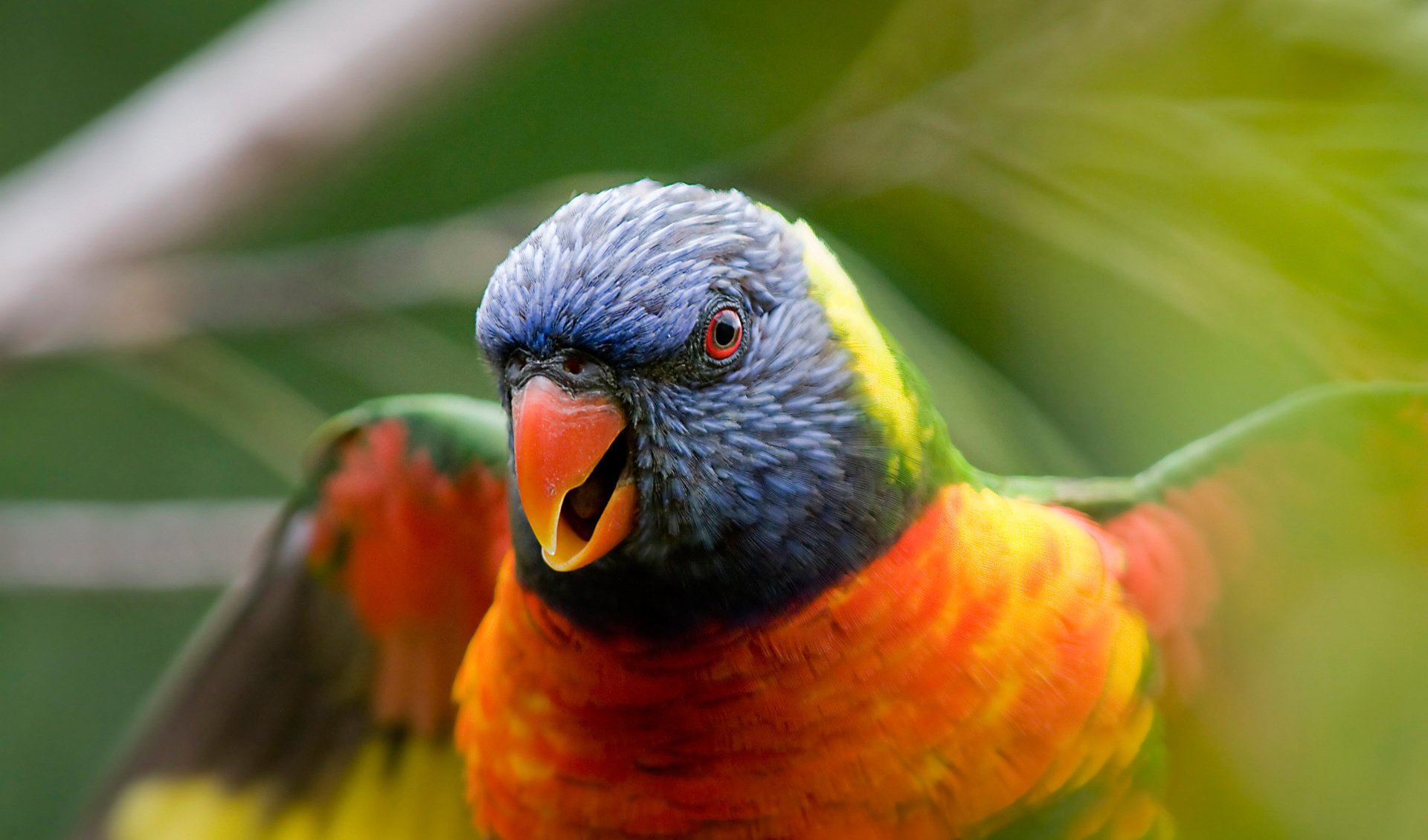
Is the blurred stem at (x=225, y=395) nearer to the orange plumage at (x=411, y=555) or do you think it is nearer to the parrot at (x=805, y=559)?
the orange plumage at (x=411, y=555)

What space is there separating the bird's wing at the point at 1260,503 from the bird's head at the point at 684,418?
32 centimetres

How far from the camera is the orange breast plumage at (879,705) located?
1240mm

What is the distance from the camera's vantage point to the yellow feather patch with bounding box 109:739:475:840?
2.04 m

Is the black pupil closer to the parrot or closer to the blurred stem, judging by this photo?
the parrot

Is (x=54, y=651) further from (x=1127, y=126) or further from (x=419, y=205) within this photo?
(x=1127, y=126)

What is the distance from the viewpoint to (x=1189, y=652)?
1.44 metres

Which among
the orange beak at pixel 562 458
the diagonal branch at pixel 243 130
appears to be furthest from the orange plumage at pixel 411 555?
the diagonal branch at pixel 243 130

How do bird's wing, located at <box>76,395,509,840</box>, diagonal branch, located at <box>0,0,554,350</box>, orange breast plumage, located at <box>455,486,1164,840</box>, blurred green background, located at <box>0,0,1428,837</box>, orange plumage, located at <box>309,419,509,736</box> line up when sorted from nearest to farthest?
1. blurred green background, located at <box>0,0,1428,837</box>
2. orange breast plumage, located at <box>455,486,1164,840</box>
3. orange plumage, located at <box>309,419,509,736</box>
4. bird's wing, located at <box>76,395,509,840</box>
5. diagonal branch, located at <box>0,0,554,350</box>

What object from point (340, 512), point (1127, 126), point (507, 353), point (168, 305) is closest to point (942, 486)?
point (507, 353)

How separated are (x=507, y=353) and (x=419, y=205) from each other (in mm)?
3496

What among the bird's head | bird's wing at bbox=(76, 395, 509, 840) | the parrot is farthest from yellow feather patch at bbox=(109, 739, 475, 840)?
the bird's head

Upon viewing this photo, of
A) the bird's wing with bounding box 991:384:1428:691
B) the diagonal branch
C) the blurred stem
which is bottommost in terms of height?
the bird's wing with bounding box 991:384:1428:691

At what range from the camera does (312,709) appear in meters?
2.06

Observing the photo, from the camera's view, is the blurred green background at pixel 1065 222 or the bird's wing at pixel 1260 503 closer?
the blurred green background at pixel 1065 222
